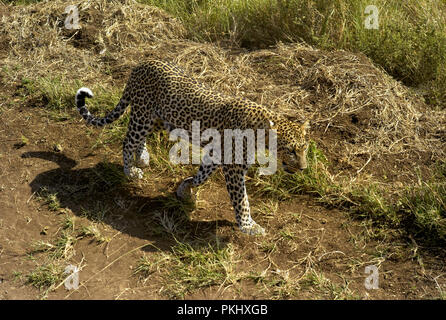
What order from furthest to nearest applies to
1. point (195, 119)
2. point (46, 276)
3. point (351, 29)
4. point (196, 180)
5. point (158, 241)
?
point (351, 29) < point (196, 180) < point (195, 119) < point (158, 241) < point (46, 276)

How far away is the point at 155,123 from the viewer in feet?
20.9

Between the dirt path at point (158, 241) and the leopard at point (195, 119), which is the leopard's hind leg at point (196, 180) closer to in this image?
the leopard at point (195, 119)

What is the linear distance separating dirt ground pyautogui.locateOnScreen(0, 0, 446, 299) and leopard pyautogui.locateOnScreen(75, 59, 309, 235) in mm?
303

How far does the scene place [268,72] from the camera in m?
7.99

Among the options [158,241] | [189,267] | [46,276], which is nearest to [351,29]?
[158,241]

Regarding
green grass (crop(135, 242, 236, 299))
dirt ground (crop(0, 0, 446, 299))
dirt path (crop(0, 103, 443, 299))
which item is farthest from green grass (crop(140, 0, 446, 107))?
green grass (crop(135, 242, 236, 299))

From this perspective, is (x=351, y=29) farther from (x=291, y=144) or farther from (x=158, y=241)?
(x=158, y=241)

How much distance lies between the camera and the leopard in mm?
5312

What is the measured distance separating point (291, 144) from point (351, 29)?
4118 mm

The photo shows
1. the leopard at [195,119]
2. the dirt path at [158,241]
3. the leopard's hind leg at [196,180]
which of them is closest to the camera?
the dirt path at [158,241]

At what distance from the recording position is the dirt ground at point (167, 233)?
5.05m

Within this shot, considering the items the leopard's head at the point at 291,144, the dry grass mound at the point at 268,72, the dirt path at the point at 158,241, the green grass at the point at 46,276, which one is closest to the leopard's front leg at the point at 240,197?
the dirt path at the point at 158,241

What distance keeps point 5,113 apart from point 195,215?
11.9 ft

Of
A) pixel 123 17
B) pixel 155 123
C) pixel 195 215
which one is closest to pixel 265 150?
pixel 195 215
